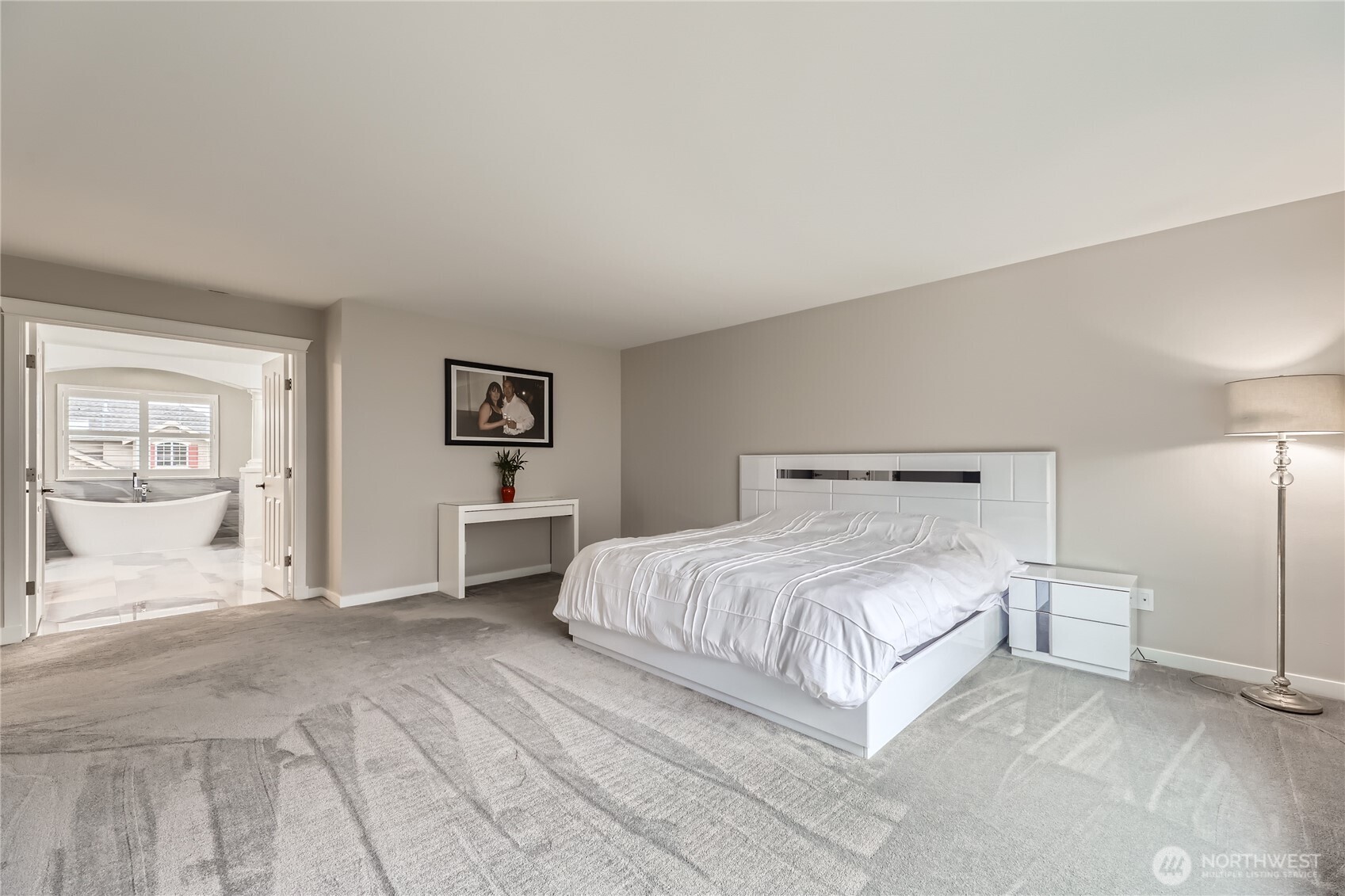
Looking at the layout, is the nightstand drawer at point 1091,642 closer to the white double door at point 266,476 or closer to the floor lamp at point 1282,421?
the floor lamp at point 1282,421

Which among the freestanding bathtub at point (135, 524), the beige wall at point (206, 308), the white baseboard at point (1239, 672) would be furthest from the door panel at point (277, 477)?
the white baseboard at point (1239, 672)

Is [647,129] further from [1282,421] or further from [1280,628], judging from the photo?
[1280,628]

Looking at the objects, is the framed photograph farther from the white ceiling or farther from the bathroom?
the bathroom

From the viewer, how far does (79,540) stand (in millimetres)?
6637

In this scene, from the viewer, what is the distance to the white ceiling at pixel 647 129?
1.68 metres

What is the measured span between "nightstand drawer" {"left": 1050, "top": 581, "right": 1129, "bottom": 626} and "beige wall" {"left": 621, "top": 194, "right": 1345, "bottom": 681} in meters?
0.45

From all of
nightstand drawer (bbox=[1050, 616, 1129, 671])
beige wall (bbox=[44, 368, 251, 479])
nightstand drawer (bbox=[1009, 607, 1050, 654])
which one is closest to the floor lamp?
nightstand drawer (bbox=[1050, 616, 1129, 671])

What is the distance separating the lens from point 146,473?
7.59 metres

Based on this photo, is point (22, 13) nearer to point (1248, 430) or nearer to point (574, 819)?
point (574, 819)

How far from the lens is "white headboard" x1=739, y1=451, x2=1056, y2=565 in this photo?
138 inches

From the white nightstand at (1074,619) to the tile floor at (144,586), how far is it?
17.6 feet

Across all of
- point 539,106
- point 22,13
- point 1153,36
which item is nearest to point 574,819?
point 539,106

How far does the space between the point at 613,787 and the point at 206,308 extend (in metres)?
4.38

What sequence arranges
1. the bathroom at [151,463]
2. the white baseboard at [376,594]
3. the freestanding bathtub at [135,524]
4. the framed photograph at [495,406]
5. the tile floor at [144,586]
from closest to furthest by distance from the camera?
the tile floor at [144,586]
the white baseboard at [376,594]
the framed photograph at [495,406]
the bathroom at [151,463]
the freestanding bathtub at [135,524]
